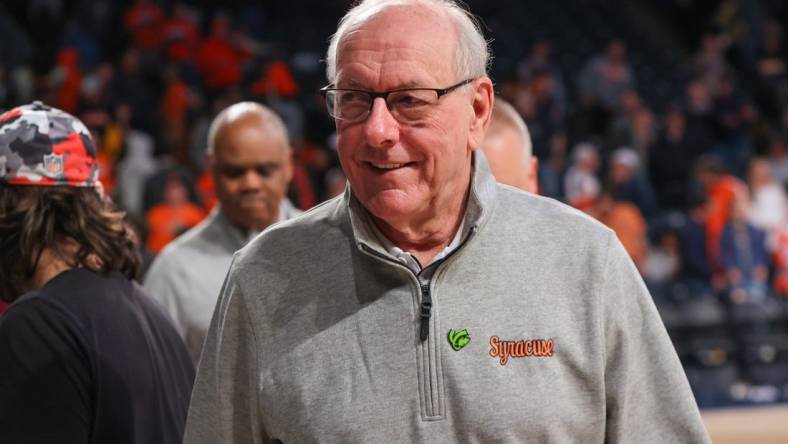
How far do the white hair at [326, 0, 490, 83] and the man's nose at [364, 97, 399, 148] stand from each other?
16 centimetres

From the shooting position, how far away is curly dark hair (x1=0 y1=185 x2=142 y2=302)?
2748mm

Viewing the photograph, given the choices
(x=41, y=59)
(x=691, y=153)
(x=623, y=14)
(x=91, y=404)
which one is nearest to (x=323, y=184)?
(x=41, y=59)

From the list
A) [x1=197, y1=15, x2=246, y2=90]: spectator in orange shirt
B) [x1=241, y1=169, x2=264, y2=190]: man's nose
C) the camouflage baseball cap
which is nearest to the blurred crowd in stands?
[x1=197, y1=15, x2=246, y2=90]: spectator in orange shirt

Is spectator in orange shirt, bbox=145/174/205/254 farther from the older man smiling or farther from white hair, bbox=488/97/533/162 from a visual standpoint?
the older man smiling

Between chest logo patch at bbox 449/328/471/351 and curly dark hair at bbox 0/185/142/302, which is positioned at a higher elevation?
curly dark hair at bbox 0/185/142/302

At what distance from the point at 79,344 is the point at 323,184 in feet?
32.4

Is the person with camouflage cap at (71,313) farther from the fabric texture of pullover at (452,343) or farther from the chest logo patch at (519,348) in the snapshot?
the chest logo patch at (519,348)

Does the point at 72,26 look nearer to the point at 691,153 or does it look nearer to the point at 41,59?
the point at 41,59

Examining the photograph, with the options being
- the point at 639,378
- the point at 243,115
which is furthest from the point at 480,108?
the point at 243,115

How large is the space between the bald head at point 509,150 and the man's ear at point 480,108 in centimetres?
105

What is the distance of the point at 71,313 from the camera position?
2637mm

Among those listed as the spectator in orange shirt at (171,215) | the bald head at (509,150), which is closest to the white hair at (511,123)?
the bald head at (509,150)

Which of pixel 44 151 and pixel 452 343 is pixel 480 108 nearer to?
Result: pixel 452 343

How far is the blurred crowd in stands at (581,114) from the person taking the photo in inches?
435
